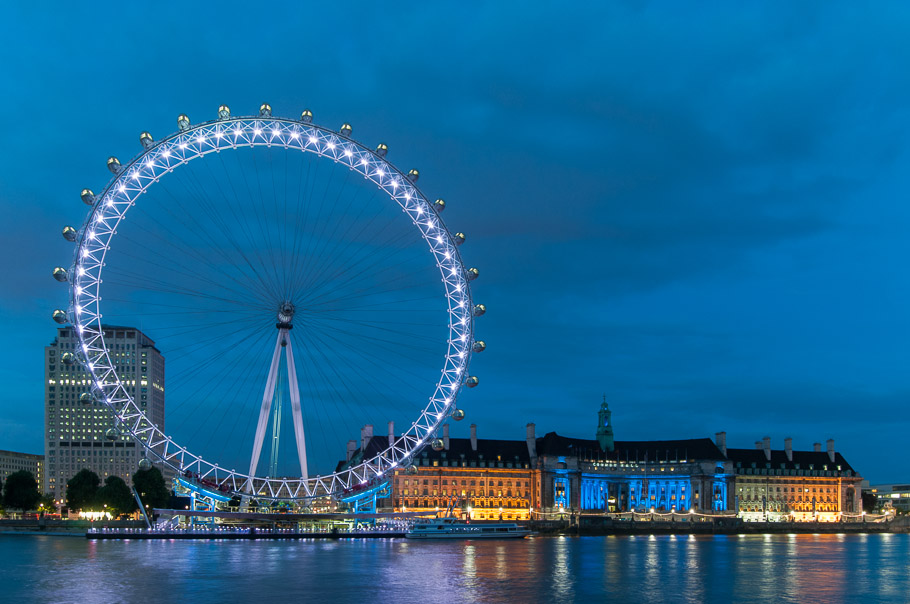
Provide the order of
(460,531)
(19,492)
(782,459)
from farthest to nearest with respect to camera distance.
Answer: (782,459), (19,492), (460,531)

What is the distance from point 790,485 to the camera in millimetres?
177125

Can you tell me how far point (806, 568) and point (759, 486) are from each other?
113963mm

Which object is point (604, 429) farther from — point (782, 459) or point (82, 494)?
point (82, 494)

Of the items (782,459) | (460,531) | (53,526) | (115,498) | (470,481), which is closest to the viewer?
(460,531)

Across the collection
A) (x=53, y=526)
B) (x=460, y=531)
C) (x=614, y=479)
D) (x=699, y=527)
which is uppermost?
(x=614, y=479)

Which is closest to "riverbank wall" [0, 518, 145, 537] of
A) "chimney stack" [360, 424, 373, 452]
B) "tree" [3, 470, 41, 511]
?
"tree" [3, 470, 41, 511]

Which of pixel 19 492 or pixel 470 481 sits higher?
Answer: pixel 19 492

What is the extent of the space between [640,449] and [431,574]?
418ft

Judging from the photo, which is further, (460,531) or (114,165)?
(460,531)

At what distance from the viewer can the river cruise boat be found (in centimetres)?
10669

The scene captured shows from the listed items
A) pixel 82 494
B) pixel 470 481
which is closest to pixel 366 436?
pixel 470 481

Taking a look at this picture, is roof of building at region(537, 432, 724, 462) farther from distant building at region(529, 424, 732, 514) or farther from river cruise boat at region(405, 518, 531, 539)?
river cruise boat at region(405, 518, 531, 539)

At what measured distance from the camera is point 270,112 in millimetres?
67188

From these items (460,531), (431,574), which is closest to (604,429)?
(460,531)
